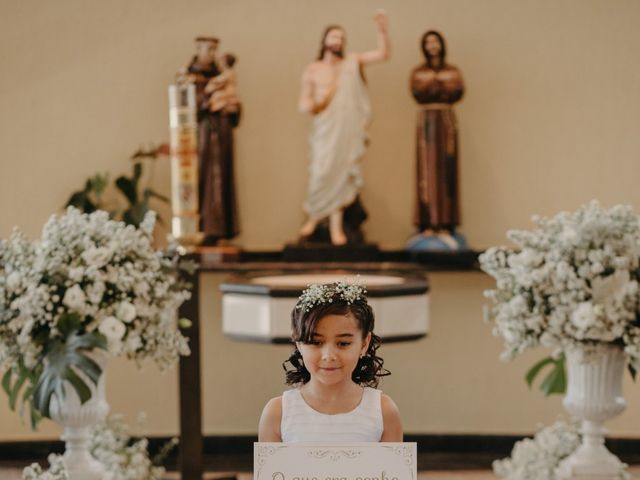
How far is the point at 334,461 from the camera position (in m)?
1.95

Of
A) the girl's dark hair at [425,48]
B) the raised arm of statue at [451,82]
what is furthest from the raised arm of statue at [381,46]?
the raised arm of statue at [451,82]

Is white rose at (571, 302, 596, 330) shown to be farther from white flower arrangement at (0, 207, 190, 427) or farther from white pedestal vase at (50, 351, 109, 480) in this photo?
white pedestal vase at (50, 351, 109, 480)

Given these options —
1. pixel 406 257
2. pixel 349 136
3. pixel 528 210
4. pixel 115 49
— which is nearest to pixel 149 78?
pixel 115 49

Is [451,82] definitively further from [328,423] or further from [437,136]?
[328,423]

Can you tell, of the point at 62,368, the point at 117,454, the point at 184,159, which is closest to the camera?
the point at 62,368

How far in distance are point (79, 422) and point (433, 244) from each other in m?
2.78

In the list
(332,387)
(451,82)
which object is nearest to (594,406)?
(332,387)

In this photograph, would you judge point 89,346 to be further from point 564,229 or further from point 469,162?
point 469,162

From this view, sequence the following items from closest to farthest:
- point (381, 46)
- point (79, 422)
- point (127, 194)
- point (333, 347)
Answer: point (333, 347), point (79, 422), point (381, 46), point (127, 194)

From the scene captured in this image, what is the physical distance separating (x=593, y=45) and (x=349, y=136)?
1.65 metres

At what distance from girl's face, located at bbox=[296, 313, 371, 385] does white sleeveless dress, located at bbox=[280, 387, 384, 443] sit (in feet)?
0.29

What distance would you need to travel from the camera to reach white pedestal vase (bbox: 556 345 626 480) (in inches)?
154

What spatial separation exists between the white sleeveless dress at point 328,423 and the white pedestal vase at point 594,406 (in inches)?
72.3

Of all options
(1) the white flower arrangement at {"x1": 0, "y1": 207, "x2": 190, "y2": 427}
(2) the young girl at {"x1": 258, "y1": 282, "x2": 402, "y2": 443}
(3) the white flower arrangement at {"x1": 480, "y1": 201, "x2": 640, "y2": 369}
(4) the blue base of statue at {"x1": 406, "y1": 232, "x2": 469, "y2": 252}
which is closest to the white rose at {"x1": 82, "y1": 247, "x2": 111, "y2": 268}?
(1) the white flower arrangement at {"x1": 0, "y1": 207, "x2": 190, "y2": 427}
